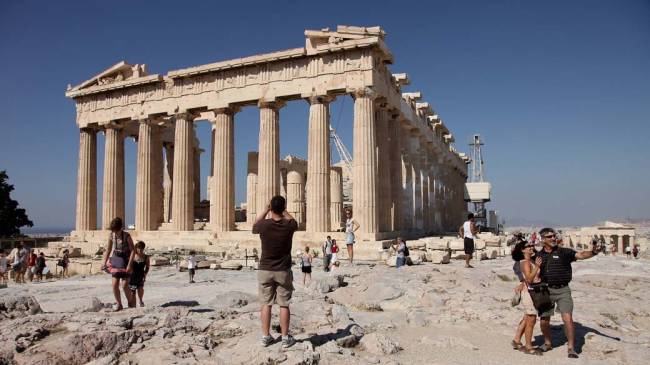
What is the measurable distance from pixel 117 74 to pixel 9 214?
888 inches

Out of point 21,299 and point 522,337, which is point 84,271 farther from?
point 522,337

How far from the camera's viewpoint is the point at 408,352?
23.1ft

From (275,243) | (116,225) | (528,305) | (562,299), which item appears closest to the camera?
(275,243)

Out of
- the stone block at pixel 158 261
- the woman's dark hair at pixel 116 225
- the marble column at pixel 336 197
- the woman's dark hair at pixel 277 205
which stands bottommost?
the stone block at pixel 158 261

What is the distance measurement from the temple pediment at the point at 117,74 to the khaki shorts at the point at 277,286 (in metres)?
29.5

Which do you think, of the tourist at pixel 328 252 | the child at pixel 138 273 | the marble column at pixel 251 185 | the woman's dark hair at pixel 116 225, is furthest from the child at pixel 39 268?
the woman's dark hair at pixel 116 225

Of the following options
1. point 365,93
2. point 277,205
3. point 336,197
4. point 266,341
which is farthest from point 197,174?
point 266,341

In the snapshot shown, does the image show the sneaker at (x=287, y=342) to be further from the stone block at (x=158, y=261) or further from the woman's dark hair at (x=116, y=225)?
the stone block at (x=158, y=261)

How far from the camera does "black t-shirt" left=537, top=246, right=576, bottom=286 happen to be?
7031mm

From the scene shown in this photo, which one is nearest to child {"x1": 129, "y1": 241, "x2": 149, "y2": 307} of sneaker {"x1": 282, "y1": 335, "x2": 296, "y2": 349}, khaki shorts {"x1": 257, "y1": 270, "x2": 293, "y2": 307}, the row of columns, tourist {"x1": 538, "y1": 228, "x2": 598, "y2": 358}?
khaki shorts {"x1": 257, "y1": 270, "x2": 293, "y2": 307}

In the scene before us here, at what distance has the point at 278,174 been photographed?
89.4 feet

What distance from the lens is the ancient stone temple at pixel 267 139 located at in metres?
25.0

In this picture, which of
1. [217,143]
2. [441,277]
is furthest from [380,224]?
[441,277]

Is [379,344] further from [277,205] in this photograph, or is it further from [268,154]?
[268,154]
